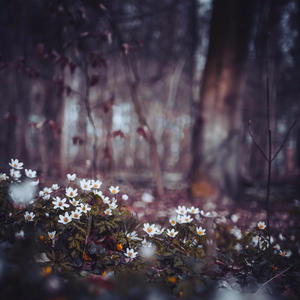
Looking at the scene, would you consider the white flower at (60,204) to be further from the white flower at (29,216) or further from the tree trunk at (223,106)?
the tree trunk at (223,106)

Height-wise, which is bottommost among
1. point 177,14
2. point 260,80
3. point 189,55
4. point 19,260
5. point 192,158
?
point 19,260

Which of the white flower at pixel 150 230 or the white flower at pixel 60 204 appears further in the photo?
the white flower at pixel 150 230

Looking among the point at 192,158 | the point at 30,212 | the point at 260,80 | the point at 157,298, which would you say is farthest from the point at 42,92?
the point at 157,298

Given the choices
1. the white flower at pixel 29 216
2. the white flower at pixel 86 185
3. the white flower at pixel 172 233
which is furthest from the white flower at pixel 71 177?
the white flower at pixel 172 233

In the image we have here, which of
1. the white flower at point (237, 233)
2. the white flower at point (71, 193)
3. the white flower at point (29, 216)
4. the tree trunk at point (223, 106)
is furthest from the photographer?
the tree trunk at point (223, 106)

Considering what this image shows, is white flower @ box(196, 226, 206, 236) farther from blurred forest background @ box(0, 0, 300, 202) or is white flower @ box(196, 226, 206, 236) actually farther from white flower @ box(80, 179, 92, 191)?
blurred forest background @ box(0, 0, 300, 202)

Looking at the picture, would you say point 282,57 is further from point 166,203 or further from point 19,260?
point 19,260

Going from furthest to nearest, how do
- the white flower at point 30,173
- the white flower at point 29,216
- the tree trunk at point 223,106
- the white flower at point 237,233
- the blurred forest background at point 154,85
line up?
1. the tree trunk at point 223,106
2. the blurred forest background at point 154,85
3. the white flower at point 237,233
4. the white flower at point 30,173
5. the white flower at point 29,216

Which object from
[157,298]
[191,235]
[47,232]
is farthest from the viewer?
[191,235]
